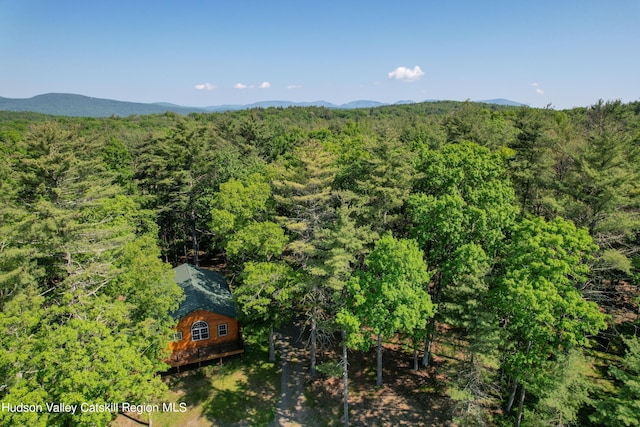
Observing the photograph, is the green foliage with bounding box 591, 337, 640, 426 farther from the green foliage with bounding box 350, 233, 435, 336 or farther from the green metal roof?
the green metal roof

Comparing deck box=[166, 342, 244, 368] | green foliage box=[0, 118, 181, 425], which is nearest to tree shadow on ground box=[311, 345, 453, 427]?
deck box=[166, 342, 244, 368]

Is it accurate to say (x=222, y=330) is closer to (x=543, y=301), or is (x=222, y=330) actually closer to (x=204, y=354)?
(x=204, y=354)

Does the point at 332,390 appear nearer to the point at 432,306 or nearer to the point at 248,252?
the point at 432,306

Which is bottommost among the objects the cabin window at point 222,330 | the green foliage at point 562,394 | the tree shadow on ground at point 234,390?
the tree shadow on ground at point 234,390

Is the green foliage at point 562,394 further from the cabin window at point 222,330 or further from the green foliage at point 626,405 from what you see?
the cabin window at point 222,330

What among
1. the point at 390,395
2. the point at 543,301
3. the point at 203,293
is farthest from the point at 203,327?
the point at 543,301

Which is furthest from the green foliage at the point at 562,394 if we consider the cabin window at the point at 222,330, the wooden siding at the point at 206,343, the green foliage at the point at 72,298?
the cabin window at the point at 222,330

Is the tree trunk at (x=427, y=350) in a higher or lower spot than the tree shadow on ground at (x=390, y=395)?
higher
